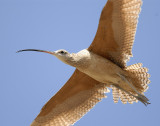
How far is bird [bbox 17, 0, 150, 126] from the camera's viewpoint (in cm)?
677

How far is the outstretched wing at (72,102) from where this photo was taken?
7.82 m

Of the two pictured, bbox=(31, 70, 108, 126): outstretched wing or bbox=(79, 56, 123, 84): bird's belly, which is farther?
bbox=(31, 70, 108, 126): outstretched wing

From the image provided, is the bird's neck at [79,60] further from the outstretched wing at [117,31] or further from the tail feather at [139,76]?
the tail feather at [139,76]

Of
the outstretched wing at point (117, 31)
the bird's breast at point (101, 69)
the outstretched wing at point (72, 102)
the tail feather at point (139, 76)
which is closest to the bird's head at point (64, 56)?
the bird's breast at point (101, 69)

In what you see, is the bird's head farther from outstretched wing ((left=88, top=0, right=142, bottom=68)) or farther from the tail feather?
the tail feather

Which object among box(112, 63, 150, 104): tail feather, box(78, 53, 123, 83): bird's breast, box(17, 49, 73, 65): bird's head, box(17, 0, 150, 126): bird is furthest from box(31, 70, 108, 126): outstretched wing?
box(17, 49, 73, 65): bird's head

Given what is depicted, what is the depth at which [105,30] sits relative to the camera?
6.94 meters

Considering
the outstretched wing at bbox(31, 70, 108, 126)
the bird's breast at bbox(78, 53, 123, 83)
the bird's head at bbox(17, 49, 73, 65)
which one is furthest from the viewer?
the outstretched wing at bbox(31, 70, 108, 126)

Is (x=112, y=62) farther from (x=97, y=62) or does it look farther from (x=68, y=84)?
(x=68, y=84)

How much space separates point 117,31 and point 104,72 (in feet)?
3.28

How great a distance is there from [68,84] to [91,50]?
3.91ft

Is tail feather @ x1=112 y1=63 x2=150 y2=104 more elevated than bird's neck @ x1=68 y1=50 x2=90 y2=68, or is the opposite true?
bird's neck @ x1=68 y1=50 x2=90 y2=68

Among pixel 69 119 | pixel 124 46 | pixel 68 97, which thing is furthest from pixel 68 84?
pixel 124 46

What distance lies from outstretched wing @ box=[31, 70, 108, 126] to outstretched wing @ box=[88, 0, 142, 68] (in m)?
0.93
